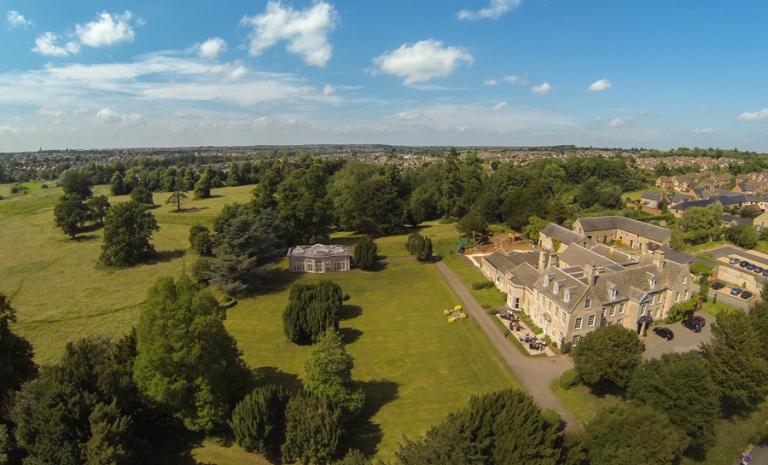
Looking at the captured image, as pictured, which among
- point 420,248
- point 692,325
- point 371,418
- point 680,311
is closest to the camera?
point 371,418

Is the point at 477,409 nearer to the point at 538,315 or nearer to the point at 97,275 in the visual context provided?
the point at 538,315

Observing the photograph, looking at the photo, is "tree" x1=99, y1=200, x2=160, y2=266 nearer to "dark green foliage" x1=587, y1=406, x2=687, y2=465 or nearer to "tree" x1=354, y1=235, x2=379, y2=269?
"tree" x1=354, y1=235, x2=379, y2=269

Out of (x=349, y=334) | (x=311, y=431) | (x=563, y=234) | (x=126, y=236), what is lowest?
(x=349, y=334)

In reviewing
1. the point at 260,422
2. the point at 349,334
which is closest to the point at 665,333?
the point at 349,334

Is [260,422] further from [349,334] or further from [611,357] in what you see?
[611,357]

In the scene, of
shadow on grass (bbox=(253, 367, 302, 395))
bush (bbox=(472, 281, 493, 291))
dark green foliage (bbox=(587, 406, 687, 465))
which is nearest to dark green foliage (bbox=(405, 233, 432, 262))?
bush (bbox=(472, 281, 493, 291))

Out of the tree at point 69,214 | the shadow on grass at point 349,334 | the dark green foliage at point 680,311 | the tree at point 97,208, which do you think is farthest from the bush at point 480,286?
the tree at point 97,208
